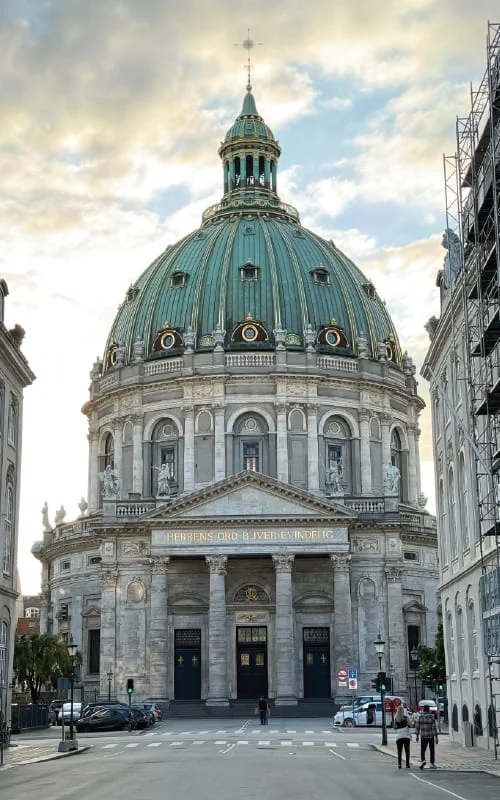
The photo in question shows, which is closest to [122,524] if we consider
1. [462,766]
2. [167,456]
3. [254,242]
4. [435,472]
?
[167,456]

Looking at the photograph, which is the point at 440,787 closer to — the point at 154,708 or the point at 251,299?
the point at 154,708

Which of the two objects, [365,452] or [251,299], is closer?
[365,452]

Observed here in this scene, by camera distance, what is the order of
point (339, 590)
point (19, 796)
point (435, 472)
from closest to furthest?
point (19, 796), point (435, 472), point (339, 590)

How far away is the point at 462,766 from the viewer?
115 feet

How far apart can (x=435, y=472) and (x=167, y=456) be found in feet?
143

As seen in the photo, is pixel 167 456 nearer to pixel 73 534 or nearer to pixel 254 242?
pixel 73 534

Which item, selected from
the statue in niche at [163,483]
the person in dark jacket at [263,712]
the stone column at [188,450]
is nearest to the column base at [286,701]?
the person in dark jacket at [263,712]

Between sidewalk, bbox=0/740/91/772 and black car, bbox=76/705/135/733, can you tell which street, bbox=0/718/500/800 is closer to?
sidewalk, bbox=0/740/91/772

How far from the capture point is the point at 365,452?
313 ft

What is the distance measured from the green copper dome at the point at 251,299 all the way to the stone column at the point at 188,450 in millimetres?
5573

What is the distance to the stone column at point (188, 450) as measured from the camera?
3634 inches

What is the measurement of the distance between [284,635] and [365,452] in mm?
20031

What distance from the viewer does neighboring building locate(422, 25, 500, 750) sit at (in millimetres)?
38094

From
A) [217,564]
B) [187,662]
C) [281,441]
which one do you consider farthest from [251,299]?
[187,662]
